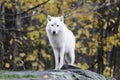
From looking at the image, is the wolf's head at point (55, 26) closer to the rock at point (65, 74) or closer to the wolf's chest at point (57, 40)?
the wolf's chest at point (57, 40)

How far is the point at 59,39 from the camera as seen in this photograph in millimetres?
11773

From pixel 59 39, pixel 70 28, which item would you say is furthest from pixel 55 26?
pixel 70 28

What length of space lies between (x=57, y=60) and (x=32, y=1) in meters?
5.36

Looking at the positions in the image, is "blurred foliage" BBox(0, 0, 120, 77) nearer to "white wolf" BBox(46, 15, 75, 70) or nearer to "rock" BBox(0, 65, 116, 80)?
"white wolf" BBox(46, 15, 75, 70)

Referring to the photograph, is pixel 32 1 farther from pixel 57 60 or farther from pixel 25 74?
pixel 25 74

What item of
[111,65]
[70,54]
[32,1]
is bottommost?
[111,65]

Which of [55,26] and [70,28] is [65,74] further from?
[70,28]

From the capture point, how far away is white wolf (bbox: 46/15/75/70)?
37.6ft

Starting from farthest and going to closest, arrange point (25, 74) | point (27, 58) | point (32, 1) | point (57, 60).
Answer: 1. point (27, 58)
2. point (32, 1)
3. point (57, 60)
4. point (25, 74)

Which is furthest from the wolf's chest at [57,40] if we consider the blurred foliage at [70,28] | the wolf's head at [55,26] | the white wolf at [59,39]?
the blurred foliage at [70,28]

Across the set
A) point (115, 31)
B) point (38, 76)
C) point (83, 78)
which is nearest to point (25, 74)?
point (38, 76)

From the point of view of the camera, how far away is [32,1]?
16.8m

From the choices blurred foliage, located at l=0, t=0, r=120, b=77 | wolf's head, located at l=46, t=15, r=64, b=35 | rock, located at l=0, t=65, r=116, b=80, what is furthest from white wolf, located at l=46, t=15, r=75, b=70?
blurred foliage, located at l=0, t=0, r=120, b=77

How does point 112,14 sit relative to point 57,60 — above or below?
above
